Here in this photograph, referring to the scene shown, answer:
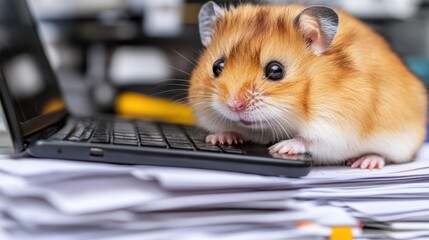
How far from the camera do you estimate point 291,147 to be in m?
0.89

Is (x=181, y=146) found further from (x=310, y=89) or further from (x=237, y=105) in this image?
(x=310, y=89)

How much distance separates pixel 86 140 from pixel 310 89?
37 centimetres

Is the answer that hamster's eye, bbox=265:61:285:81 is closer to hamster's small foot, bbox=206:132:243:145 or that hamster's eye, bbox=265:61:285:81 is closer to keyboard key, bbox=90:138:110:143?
hamster's small foot, bbox=206:132:243:145

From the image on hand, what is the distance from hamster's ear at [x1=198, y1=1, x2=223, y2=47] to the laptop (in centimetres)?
20

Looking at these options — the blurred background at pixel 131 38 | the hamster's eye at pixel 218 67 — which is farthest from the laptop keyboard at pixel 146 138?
the blurred background at pixel 131 38

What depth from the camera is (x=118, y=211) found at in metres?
0.72

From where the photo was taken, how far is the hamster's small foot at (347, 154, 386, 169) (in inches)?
37.2

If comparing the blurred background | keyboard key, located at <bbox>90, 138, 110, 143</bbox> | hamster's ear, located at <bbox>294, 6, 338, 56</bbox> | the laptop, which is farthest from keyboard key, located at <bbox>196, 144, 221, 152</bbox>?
the blurred background

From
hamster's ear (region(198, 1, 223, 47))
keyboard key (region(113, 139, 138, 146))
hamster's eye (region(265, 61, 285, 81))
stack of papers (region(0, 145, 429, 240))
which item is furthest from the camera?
hamster's ear (region(198, 1, 223, 47))

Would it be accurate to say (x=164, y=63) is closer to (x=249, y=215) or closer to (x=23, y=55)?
(x=23, y=55)

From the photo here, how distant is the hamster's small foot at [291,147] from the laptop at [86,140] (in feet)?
0.08

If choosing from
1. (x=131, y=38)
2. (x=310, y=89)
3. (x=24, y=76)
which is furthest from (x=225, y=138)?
(x=131, y=38)

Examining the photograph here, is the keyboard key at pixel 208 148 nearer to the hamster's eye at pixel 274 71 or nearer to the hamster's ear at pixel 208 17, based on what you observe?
the hamster's eye at pixel 274 71

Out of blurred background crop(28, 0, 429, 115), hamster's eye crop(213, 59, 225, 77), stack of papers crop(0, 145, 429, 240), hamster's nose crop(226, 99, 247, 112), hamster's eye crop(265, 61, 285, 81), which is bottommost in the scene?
stack of papers crop(0, 145, 429, 240)
